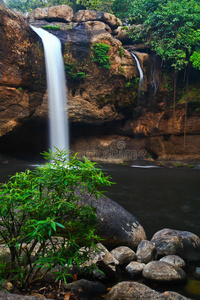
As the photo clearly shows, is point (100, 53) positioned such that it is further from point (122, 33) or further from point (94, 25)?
point (122, 33)

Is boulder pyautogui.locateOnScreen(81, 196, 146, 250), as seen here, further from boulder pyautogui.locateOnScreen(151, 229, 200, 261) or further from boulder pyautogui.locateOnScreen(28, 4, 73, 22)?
boulder pyautogui.locateOnScreen(28, 4, 73, 22)

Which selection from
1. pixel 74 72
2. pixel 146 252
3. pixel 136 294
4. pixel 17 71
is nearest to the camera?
pixel 136 294

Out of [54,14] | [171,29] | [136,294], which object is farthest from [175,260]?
[54,14]

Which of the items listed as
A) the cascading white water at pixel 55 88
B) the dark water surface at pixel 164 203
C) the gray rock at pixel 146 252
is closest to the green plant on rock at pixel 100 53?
the cascading white water at pixel 55 88

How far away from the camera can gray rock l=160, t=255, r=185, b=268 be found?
3.54 m

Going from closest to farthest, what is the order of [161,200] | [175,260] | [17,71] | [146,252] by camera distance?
[175,260]
[146,252]
[161,200]
[17,71]

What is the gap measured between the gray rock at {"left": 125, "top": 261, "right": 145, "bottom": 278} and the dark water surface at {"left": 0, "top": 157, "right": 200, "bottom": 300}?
0.40 meters

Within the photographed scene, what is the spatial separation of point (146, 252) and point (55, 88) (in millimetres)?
13454

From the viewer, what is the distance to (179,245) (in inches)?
157

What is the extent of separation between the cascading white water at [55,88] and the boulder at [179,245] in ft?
39.3

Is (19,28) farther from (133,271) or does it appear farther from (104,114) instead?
(133,271)

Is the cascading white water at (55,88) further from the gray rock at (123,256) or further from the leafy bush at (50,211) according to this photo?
the leafy bush at (50,211)

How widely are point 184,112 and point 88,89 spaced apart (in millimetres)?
7284

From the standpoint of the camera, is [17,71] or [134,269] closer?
[134,269]
